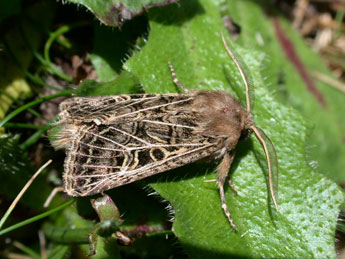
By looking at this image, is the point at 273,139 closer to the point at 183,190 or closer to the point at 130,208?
the point at 183,190

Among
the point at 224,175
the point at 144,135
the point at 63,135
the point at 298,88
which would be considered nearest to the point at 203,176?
the point at 224,175

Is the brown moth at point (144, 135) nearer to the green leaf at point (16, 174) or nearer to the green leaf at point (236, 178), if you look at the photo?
the green leaf at point (236, 178)

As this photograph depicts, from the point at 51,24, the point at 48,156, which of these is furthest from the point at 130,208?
the point at 51,24

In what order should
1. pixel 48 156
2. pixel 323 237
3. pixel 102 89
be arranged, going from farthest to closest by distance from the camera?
pixel 48 156, pixel 102 89, pixel 323 237

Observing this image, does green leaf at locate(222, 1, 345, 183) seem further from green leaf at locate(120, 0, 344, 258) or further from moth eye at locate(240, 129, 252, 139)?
moth eye at locate(240, 129, 252, 139)

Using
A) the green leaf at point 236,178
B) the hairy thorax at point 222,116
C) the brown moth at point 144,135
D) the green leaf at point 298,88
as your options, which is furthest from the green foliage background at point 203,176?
the green leaf at point 298,88

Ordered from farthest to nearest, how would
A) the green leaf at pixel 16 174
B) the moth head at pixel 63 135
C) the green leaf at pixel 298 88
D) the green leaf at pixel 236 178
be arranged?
the green leaf at pixel 298 88 → the green leaf at pixel 16 174 → the moth head at pixel 63 135 → the green leaf at pixel 236 178

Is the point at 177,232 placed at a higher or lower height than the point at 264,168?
lower
